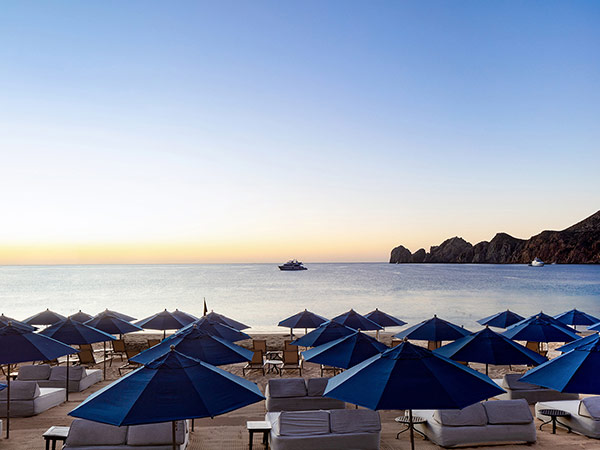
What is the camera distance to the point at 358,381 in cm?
542

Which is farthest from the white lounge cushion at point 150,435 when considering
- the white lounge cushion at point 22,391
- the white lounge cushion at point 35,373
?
the white lounge cushion at point 35,373

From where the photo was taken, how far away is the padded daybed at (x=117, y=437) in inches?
248

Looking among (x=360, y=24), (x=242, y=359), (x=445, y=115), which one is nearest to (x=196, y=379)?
(x=242, y=359)

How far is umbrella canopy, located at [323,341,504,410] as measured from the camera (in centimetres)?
497

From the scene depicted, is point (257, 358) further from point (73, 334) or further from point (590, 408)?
point (590, 408)

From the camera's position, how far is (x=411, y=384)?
5.17 metres

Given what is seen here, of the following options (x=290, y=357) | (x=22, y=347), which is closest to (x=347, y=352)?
(x=290, y=357)

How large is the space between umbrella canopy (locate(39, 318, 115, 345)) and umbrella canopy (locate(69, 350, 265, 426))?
6725mm

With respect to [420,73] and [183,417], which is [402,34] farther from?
[183,417]

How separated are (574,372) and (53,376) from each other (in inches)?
424

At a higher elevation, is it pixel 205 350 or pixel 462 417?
pixel 205 350

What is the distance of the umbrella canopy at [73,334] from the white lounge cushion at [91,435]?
4.52 meters

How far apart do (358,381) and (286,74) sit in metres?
18.8

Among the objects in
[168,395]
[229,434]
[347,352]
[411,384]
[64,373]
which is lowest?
[229,434]
